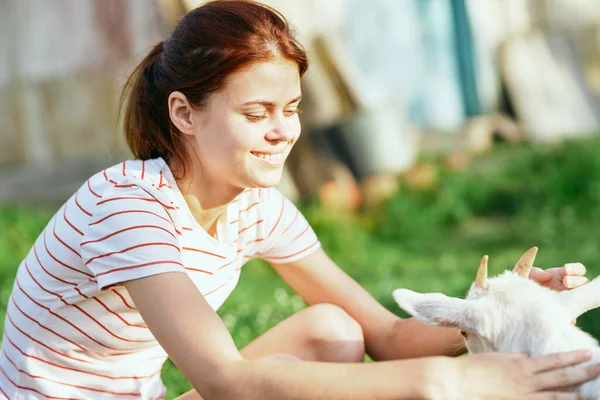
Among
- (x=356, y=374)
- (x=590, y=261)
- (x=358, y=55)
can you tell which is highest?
(x=358, y=55)

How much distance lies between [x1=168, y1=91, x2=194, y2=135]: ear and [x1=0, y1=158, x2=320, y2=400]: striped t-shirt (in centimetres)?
13

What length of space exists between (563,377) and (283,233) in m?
1.10

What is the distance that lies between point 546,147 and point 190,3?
119 inches

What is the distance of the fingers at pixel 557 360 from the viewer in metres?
1.78

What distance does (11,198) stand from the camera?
24.1 ft

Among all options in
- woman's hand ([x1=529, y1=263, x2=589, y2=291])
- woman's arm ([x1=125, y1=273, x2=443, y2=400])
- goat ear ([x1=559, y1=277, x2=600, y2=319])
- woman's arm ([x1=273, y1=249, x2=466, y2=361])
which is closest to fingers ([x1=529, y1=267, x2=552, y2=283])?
woman's hand ([x1=529, y1=263, x2=589, y2=291])

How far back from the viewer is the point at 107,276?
2.08m

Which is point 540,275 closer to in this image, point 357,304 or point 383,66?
point 357,304

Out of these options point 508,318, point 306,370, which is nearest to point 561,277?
point 508,318

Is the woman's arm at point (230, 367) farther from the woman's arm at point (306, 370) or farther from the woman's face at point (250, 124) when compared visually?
the woman's face at point (250, 124)

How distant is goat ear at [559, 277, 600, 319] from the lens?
2061 millimetres

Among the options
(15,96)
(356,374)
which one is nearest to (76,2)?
(15,96)

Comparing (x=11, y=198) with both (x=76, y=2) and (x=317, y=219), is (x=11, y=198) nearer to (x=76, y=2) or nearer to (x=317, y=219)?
(x=76, y=2)

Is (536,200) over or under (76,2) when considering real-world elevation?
under
